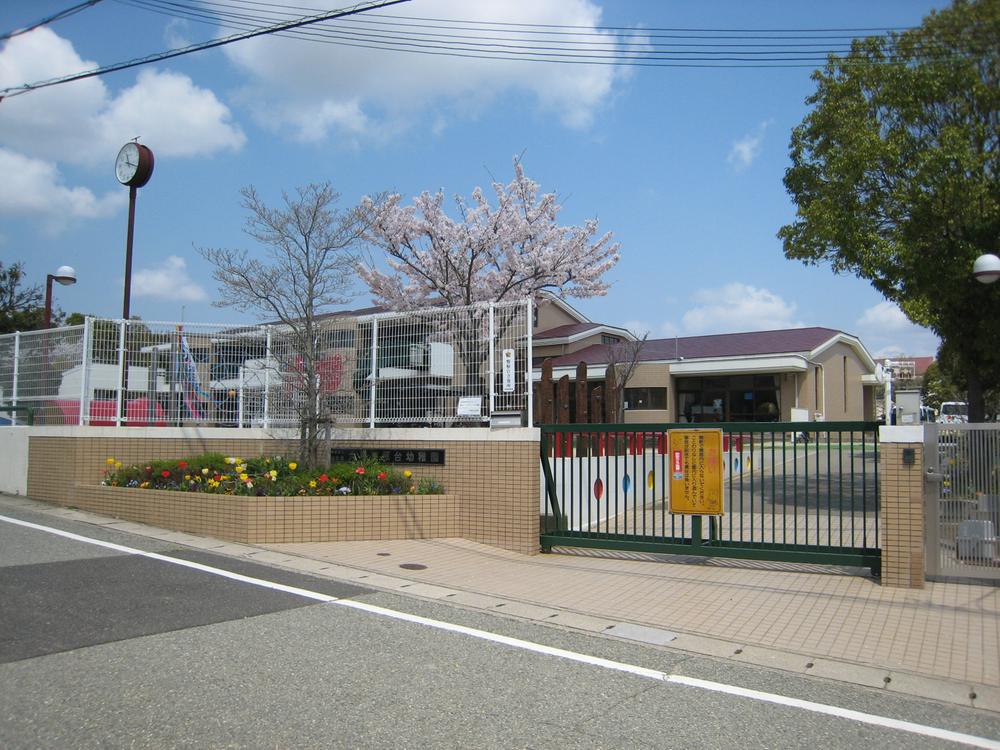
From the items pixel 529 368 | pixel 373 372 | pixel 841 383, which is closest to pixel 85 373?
pixel 373 372

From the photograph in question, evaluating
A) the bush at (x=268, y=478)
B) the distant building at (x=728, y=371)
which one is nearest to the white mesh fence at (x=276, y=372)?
the bush at (x=268, y=478)

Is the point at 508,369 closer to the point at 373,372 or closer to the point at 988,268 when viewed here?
the point at 373,372

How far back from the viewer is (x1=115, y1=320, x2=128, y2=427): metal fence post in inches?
480

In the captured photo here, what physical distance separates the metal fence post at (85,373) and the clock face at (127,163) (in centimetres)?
431

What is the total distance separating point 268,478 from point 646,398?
98.3 feet

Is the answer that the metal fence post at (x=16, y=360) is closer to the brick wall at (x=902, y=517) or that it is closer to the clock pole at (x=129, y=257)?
the clock pole at (x=129, y=257)

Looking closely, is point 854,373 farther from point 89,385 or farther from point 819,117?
point 89,385

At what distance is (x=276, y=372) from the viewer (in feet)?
39.4

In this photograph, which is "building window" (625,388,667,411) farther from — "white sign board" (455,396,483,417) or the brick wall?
the brick wall

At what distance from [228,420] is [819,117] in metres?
12.1

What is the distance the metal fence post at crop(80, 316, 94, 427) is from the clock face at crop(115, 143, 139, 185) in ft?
14.1

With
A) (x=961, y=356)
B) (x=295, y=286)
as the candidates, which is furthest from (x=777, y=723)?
(x=961, y=356)

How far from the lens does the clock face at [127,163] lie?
15.1 meters

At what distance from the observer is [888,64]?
13250mm
